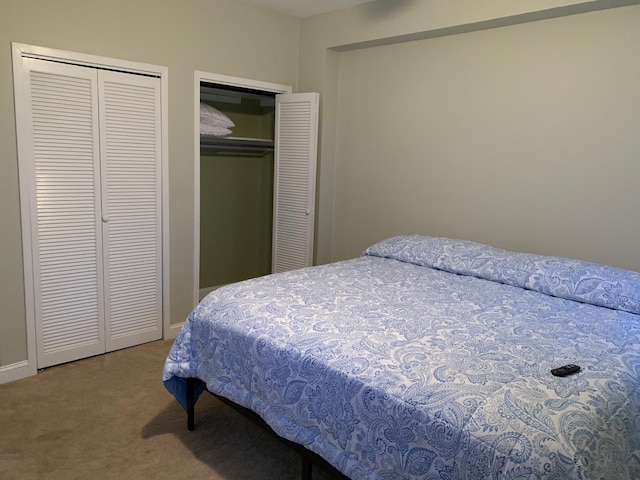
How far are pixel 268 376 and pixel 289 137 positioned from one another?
2507mm

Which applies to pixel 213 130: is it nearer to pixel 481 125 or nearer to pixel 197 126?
pixel 197 126

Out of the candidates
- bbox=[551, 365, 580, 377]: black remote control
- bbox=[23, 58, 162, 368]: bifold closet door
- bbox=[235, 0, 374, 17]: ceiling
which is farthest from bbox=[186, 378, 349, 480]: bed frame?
bbox=[235, 0, 374, 17]: ceiling

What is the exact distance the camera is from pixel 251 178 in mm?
4719

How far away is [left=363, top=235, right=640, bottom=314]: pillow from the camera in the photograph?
94.0 inches

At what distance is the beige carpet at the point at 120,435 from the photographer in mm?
2195

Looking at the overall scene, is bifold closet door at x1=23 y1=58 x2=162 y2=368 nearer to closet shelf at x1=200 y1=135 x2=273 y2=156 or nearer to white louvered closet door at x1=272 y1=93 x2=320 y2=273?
closet shelf at x1=200 y1=135 x2=273 y2=156

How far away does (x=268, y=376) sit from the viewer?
1.95 m

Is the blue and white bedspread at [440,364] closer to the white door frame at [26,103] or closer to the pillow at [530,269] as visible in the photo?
the pillow at [530,269]

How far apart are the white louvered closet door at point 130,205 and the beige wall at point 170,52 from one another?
0.45 ft

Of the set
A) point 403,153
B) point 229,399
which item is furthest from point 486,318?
point 403,153

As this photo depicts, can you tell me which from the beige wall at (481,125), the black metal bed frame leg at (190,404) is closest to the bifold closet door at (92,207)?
the black metal bed frame leg at (190,404)

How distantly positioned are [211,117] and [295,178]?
807mm

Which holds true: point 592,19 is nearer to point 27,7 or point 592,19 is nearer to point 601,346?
point 601,346

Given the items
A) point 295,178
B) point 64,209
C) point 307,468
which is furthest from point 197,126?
point 307,468
